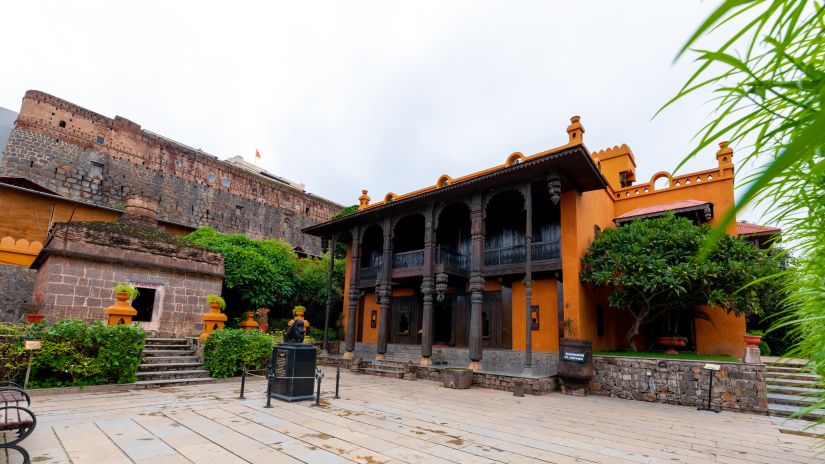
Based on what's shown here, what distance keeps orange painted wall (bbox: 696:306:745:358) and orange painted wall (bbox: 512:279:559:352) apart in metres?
4.81

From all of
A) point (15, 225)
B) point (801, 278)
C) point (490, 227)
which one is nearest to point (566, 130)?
point (490, 227)

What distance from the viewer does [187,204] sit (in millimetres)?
30797

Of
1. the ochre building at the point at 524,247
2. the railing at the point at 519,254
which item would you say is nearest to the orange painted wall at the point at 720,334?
the ochre building at the point at 524,247

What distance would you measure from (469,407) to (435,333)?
8.75 m

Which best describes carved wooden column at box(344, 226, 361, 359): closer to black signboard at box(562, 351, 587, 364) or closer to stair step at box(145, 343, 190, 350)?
stair step at box(145, 343, 190, 350)

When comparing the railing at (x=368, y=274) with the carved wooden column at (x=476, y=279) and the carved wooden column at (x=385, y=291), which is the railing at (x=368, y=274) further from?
the carved wooden column at (x=476, y=279)

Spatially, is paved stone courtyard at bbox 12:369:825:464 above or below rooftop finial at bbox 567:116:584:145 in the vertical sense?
below

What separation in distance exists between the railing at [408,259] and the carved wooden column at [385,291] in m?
0.57

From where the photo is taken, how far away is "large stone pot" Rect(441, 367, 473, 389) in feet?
38.5

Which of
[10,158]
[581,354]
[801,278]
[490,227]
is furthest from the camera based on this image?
[10,158]

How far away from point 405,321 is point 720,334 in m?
11.5

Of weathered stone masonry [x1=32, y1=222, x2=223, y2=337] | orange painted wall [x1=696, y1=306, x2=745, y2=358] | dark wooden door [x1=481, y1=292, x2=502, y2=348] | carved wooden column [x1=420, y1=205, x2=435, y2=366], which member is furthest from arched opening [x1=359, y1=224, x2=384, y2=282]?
orange painted wall [x1=696, y1=306, x2=745, y2=358]

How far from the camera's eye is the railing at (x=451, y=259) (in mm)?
14898

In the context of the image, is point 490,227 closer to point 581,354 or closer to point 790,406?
point 581,354
